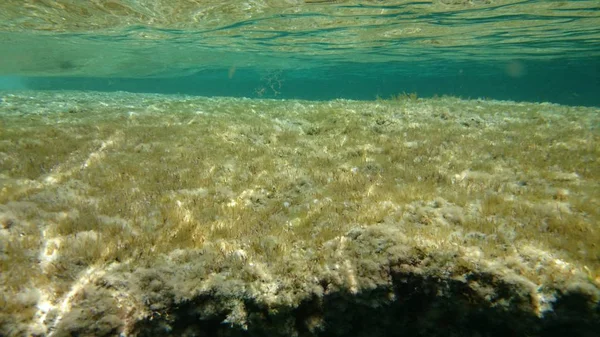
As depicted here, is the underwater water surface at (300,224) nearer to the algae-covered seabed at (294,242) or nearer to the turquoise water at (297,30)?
the algae-covered seabed at (294,242)

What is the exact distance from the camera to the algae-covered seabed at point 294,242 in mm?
3102

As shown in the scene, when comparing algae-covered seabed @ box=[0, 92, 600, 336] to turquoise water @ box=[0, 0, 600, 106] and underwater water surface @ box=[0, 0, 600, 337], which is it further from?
turquoise water @ box=[0, 0, 600, 106]

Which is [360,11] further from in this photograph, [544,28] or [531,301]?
[531,301]

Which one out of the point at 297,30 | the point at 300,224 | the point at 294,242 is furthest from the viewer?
the point at 297,30

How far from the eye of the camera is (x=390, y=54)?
37281 millimetres

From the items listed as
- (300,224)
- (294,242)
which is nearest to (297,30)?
(300,224)

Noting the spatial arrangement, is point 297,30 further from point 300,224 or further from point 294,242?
point 294,242

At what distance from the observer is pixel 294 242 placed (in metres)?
3.94

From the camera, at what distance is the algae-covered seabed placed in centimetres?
310

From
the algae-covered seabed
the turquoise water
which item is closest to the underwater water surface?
the algae-covered seabed

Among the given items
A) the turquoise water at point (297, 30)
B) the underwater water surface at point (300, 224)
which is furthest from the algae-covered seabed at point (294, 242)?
the turquoise water at point (297, 30)

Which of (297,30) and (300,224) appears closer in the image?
(300,224)

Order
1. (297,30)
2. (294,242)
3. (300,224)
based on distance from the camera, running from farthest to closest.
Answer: (297,30) < (300,224) < (294,242)

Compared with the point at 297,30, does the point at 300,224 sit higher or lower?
lower
